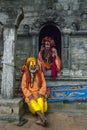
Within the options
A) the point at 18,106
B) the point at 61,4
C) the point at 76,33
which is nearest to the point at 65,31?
the point at 76,33

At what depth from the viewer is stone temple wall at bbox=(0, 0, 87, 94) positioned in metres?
11.9

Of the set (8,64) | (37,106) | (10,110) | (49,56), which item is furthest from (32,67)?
(49,56)

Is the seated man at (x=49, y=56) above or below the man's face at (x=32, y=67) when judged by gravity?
above

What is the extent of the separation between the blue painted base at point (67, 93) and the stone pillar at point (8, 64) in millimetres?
1696

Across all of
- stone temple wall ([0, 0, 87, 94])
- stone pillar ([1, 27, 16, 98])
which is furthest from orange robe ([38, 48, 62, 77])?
stone pillar ([1, 27, 16, 98])

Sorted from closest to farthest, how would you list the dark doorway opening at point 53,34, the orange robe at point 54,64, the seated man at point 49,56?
the orange robe at point 54,64
the seated man at point 49,56
the dark doorway opening at point 53,34

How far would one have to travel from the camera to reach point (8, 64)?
8.17m

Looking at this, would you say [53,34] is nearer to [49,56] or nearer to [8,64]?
[49,56]

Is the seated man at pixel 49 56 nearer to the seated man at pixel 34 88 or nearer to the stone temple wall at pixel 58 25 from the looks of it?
the stone temple wall at pixel 58 25

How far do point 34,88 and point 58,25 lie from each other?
13.8ft

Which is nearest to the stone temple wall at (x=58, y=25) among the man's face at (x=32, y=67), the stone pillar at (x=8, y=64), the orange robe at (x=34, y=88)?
the man's face at (x=32, y=67)

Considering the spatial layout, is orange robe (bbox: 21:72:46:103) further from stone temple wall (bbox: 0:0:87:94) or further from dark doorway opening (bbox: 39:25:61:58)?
dark doorway opening (bbox: 39:25:61:58)

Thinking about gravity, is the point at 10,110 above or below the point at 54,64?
below

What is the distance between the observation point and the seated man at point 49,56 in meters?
11.5
